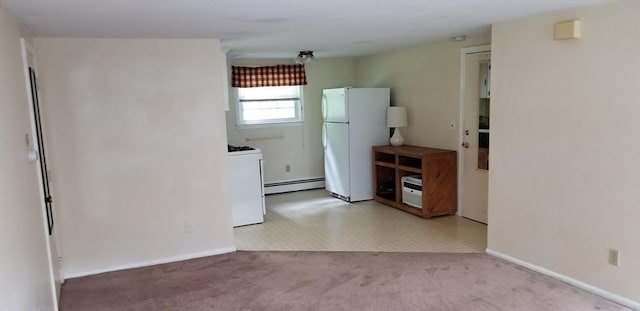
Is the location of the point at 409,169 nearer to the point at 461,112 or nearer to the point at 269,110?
the point at 461,112

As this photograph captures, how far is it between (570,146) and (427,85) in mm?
2546

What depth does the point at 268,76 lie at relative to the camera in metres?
6.59

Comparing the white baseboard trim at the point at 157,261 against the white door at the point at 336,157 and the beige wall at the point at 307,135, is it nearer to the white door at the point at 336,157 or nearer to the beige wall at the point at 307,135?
the white door at the point at 336,157

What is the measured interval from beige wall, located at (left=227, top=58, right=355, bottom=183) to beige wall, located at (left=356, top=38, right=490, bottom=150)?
28.9 inches

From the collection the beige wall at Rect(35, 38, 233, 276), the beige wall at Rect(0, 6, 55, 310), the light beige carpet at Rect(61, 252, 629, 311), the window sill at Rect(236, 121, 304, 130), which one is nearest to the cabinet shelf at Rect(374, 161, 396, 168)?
the window sill at Rect(236, 121, 304, 130)

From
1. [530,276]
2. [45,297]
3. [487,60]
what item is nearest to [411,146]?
[487,60]

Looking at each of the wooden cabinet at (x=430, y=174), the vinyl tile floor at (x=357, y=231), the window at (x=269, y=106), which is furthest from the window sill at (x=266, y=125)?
the wooden cabinet at (x=430, y=174)

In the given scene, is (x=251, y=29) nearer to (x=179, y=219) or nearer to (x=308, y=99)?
(x=179, y=219)

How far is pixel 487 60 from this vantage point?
15.4 feet

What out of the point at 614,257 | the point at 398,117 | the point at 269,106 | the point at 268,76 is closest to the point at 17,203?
the point at 614,257

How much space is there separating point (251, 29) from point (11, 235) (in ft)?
7.29

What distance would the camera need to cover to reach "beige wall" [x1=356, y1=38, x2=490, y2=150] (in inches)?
205

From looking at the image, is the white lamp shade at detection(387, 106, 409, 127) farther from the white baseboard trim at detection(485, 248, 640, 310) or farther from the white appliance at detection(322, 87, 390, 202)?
the white baseboard trim at detection(485, 248, 640, 310)

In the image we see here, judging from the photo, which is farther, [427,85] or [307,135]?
[307,135]
